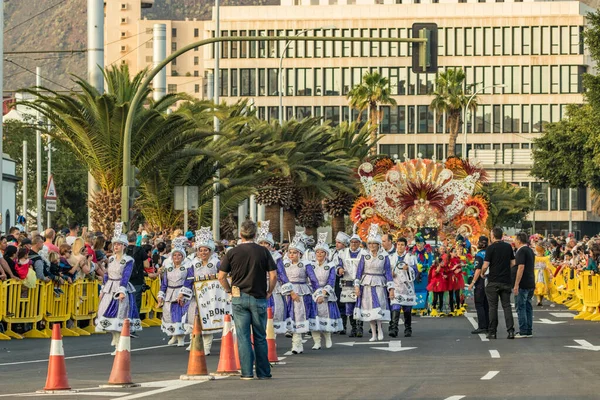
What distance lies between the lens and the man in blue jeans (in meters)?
15.7

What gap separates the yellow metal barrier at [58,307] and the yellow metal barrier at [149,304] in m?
3.56

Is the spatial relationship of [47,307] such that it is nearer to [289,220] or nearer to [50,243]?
[50,243]

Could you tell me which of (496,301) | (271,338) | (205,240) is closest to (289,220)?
(496,301)

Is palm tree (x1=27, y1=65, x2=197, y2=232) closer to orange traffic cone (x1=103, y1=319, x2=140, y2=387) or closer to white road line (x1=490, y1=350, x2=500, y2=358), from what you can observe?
white road line (x1=490, y1=350, x2=500, y2=358)

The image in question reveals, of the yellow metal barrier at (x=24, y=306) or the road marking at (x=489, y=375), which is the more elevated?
the yellow metal barrier at (x=24, y=306)

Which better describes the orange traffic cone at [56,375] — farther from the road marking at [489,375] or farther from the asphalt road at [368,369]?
the road marking at [489,375]

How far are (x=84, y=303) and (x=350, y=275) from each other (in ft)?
17.3

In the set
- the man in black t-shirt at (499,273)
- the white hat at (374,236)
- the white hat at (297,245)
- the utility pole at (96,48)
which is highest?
the utility pole at (96,48)

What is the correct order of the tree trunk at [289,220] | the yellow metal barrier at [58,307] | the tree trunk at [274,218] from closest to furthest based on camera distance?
the yellow metal barrier at [58,307] < the tree trunk at [274,218] < the tree trunk at [289,220]

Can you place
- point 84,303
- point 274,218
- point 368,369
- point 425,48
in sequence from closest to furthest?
point 368,369 < point 84,303 < point 425,48 < point 274,218

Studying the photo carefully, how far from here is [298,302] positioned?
21109 mm

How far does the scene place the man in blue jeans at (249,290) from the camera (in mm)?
15664

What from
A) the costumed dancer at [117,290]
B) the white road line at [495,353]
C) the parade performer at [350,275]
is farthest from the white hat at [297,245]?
the white road line at [495,353]

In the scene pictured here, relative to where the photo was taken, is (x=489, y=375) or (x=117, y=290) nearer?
(x=489, y=375)
